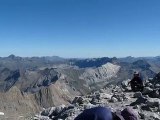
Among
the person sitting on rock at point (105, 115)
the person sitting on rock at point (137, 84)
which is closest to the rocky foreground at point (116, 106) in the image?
the person sitting on rock at point (137, 84)

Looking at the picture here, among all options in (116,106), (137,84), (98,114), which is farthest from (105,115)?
(137,84)

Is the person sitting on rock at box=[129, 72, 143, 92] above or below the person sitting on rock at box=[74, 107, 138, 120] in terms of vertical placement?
below

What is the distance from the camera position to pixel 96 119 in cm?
870

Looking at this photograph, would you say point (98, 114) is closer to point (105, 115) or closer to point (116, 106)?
point (105, 115)

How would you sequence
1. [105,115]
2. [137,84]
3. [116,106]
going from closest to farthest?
1. [105,115]
2. [116,106]
3. [137,84]

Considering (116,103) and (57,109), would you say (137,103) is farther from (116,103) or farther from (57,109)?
(57,109)

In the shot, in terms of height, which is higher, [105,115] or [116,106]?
[105,115]

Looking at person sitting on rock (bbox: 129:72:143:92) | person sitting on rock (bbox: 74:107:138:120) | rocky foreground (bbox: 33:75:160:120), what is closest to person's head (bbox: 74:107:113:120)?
person sitting on rock (bbox: 74:107:138:120)

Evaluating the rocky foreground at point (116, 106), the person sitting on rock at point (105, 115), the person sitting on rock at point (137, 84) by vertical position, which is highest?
the person sitting on rock at point (105, 115)

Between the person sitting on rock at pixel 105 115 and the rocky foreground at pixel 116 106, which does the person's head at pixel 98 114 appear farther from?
the rocky foreground at pixel 116 106

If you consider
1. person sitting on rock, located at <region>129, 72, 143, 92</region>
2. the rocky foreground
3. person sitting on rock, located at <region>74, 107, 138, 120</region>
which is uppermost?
person sitting on rock, located at <region>74, 107, 138, 120</region>

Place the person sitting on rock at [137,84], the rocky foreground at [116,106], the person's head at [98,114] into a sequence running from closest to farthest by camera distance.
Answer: the person's head at [98,114], the rocky foreground at [116,106], the person sitting on rock at [137,84]

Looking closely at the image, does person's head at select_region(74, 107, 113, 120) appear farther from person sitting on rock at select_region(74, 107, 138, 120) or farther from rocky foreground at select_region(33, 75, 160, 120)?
rocky foreground at select_region(33, 75, 160, 120)

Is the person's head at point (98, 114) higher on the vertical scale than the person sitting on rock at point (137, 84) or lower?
higher
